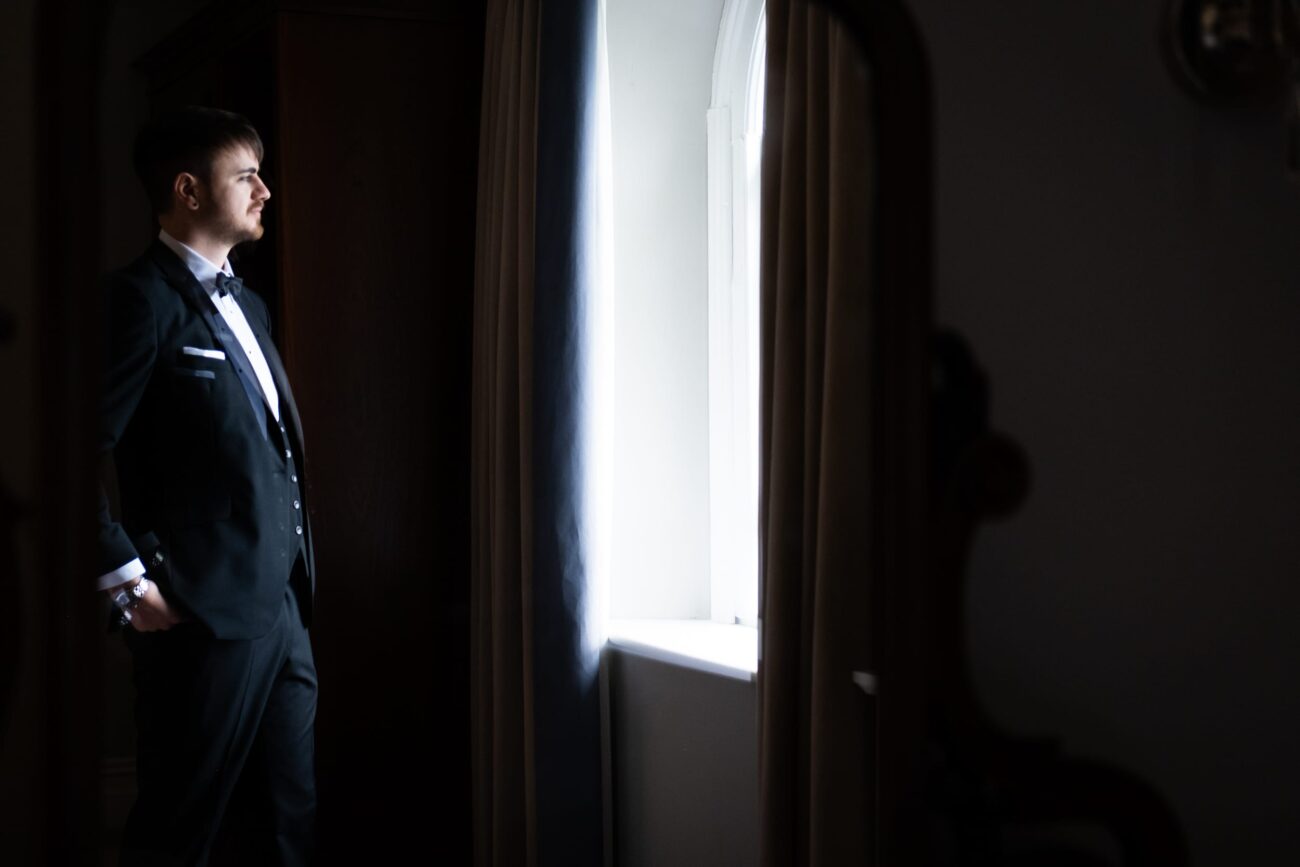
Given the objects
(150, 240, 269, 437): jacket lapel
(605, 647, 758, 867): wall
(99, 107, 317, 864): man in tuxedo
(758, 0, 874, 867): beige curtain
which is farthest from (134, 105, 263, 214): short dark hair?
(605, 647, 758, 867): wall

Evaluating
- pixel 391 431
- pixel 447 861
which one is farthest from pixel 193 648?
Result: pixel 447 861

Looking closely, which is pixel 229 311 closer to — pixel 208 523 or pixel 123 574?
pixel 208 523

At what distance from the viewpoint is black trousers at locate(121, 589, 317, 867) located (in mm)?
1279

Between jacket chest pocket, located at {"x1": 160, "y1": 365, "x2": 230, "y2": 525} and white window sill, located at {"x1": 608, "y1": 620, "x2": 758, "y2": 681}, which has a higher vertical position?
jacket chest pocket, located at {"x1": 160, "y1": 365, "x2": 230, "y2": 525}

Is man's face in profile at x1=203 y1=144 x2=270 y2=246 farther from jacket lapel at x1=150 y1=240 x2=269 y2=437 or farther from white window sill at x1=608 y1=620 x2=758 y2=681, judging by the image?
white window sill at x1=608 y1=620 x2=758 y2=681

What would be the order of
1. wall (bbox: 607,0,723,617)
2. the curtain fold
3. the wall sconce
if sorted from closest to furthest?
the wall sconce
the curtain fold
wall (bbox: 607,0,723,617)

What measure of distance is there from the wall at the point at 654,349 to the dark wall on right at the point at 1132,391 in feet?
2.84

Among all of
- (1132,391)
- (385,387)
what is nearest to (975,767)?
(1132,391)

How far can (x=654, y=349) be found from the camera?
5.65ft

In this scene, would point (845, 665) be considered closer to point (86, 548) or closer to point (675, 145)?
point (86, 548)

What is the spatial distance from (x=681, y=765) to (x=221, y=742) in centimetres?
53

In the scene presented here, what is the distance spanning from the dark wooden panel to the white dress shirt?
1.32 feet

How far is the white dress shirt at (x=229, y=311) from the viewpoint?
4.04 ft

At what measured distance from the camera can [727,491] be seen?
162 centimetres
